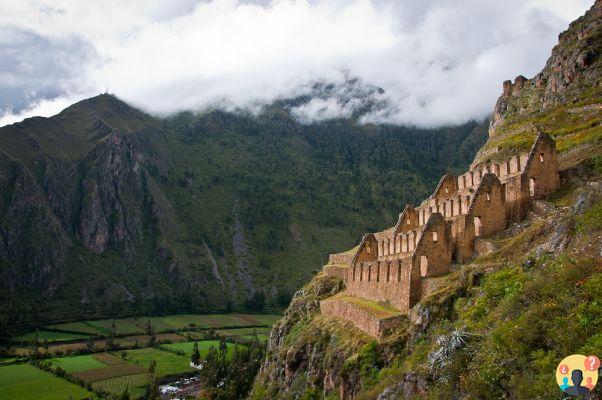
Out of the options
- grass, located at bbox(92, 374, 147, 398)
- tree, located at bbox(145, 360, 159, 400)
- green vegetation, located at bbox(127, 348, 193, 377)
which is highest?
tree, located at bbox(145, 360, 159, 400)

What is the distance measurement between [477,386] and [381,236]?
37.0 metres

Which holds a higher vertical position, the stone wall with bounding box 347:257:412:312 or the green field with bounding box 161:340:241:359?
the stone wall with bounding box 347:257:412:312

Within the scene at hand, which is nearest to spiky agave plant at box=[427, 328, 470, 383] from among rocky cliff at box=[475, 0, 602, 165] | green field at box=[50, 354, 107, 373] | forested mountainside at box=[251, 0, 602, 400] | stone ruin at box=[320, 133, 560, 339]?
forested mountainside at box=[251, 0, 602, 400]

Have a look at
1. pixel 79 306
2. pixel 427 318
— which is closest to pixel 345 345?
pixel 427 318

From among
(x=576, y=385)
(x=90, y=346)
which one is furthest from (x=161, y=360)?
(x=576, y=385)

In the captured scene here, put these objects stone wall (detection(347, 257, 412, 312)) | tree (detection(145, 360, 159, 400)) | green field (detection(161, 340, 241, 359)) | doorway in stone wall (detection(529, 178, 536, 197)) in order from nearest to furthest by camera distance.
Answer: doorway in stone wall (detection(529, 178, 536, 197))
stone wall (detection(347, 257, 412, 312))
tree (detection(145, 360, 159, 400))
green field (detection(161, 340, 241, 359))

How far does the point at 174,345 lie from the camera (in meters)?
148

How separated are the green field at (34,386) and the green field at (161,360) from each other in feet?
60.7

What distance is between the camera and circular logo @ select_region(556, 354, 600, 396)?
15922 millimetres

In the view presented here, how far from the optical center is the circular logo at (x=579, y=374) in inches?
627

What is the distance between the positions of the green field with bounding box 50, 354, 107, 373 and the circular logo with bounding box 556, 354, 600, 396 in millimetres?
118540

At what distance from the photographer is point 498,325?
2567cm

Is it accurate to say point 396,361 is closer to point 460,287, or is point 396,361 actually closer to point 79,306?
point 460,287

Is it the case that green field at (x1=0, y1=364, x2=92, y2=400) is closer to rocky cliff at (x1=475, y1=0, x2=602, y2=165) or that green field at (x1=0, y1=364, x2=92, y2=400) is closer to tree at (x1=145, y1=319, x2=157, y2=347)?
tree at (x1=145, y1=319, x2=157, y2=347)
